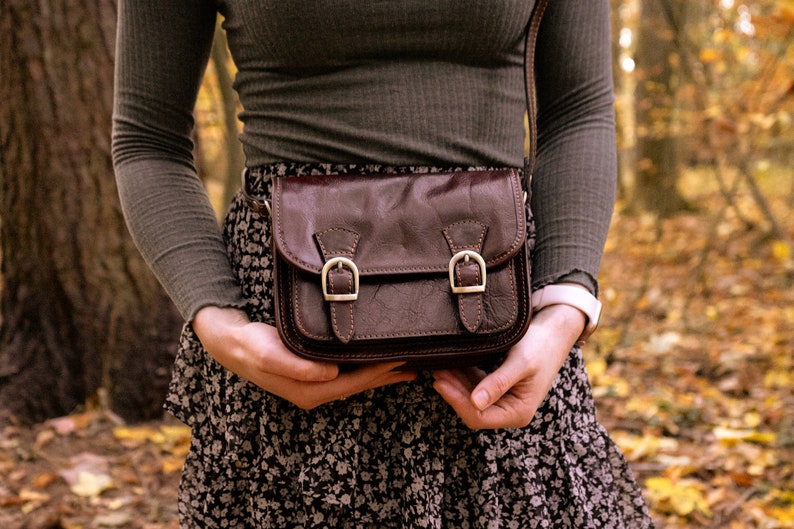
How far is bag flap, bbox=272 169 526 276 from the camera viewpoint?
91 cm

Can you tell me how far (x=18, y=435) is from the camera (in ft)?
9.53

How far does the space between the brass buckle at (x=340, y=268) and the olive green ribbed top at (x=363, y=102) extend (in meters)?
0.21

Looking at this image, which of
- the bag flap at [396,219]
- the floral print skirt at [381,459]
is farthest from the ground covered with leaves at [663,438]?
the bag flap at [396,219]

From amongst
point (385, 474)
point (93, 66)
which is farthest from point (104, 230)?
point (385, 474)

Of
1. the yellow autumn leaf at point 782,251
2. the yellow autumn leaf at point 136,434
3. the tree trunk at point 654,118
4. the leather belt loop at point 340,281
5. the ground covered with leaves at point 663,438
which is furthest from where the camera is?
the tree trunk at point 654,118

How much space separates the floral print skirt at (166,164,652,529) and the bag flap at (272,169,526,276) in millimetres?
93

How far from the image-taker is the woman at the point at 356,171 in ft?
3.25

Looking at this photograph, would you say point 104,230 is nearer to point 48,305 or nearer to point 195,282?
point 48,305

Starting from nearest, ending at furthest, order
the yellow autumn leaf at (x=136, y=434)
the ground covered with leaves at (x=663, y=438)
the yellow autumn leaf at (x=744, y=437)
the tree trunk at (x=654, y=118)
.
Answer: the ground covered with leaves at (x=663, y=438) < the yellow autumn leaf at (x=136, y=434) < the yellow autumn leaf at (x=744, y=437) < the tree trunk at (x=654, y=118)

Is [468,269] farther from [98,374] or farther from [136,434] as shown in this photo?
[98,374]

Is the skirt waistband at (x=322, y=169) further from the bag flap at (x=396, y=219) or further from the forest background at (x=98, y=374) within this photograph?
the forest background at (x=98, y=374)

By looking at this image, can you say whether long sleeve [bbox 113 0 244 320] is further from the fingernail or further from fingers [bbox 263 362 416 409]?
the fingernail

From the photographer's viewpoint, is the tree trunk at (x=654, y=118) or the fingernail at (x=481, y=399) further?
the tree trunk at (x=654, y=118)

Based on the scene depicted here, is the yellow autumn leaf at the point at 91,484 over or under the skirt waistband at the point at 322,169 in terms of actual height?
under
